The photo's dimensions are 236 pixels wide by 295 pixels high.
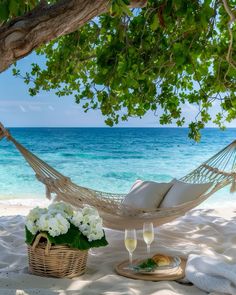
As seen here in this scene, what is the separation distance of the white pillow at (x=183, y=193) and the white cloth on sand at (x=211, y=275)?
2.71ft

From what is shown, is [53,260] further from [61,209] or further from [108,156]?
[108,156]

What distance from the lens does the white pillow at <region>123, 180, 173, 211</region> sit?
349 centimetres

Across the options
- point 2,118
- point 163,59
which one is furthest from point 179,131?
point 163,59

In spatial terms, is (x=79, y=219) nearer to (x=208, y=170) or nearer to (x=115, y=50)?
(x=115, y=50)

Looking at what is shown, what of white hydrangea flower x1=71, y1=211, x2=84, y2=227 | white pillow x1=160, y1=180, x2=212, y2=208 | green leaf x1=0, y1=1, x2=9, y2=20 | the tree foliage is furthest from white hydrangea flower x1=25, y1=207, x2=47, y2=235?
green leaf x1=0, y1=1, x2=9, y2=20

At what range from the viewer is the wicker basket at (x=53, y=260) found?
2572 millimetres

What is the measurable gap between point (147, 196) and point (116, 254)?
609 mm

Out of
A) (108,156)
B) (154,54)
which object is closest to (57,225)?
(154,54)

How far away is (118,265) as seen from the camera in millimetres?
2721

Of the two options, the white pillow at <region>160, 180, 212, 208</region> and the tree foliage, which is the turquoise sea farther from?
the white pillow at <region>160, 180, 212, 208</region>

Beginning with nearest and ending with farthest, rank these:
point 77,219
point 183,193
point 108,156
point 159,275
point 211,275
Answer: point 211,275
point 159,275
point 77,219
point 183,193
point 108,156

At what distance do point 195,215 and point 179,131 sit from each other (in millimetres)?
17637

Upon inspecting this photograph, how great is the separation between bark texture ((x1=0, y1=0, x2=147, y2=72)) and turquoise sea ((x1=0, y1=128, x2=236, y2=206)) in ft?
22.9

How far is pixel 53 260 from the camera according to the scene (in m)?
2.58
